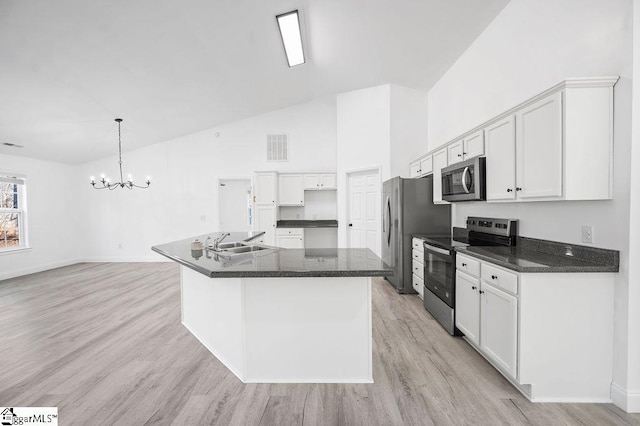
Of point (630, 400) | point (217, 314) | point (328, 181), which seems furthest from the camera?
point (328, 181)

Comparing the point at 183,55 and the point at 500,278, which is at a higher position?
the point at 183,55

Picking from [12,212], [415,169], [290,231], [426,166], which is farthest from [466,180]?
[12,212]

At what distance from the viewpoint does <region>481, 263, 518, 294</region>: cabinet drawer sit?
1.95 m

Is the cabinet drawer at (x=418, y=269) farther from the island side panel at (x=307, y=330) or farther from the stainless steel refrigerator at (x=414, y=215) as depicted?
the island side panel at (x=307, y=330)

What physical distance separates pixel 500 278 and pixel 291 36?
3.63 meters

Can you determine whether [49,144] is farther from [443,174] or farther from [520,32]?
[520,32]

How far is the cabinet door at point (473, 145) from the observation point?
2.79m

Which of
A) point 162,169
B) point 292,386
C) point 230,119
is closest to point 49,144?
point 162,169

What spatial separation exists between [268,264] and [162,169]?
627 cm

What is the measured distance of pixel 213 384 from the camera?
84.7 inches

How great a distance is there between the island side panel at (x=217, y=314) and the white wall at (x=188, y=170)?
13.9 feet

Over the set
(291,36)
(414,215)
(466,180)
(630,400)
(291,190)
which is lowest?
(630,400)

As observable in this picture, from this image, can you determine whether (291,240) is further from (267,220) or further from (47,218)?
(47,218)

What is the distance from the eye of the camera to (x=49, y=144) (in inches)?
220
